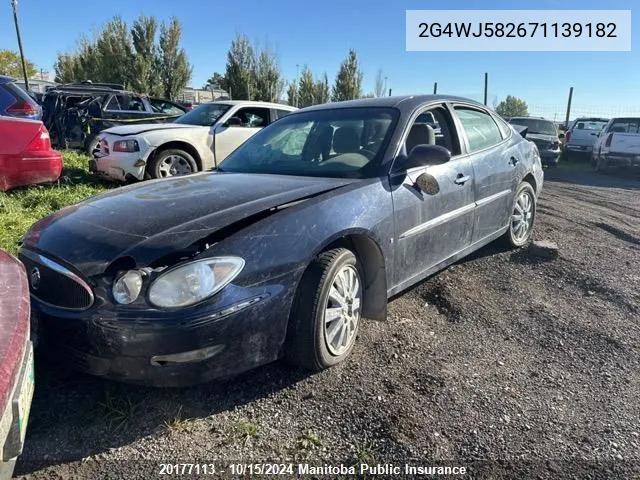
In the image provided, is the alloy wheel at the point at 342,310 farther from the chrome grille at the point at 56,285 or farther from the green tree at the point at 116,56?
the green tree at the point at 116,56

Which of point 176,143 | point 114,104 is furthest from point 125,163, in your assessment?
point 114,104

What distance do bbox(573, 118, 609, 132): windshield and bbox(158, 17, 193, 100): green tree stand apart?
76.0 feet

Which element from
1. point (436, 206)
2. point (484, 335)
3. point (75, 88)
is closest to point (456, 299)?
point (484, 335)

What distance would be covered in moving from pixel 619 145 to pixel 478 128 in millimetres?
12024

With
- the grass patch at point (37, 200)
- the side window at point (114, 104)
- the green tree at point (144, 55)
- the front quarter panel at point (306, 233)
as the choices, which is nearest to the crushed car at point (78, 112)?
the side window at point (114, 104)

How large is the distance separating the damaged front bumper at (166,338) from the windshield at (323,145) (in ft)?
4.07

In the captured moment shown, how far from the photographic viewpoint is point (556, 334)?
10.8 feet

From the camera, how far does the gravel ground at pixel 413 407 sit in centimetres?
214

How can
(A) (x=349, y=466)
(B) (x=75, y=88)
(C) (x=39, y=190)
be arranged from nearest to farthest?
(A) (x=349, y=466) → (C) (x=39, y=190) → (B) (x=75, y=88)

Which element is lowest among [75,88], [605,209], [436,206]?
[605,209]

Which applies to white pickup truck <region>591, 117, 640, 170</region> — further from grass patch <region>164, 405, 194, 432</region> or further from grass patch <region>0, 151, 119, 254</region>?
grass patch <region>164, 405, 194, 432</region>

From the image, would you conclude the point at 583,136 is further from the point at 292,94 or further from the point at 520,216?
the point at 292,94

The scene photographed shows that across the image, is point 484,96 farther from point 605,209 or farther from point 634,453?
point 634,453

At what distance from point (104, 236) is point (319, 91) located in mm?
32720
